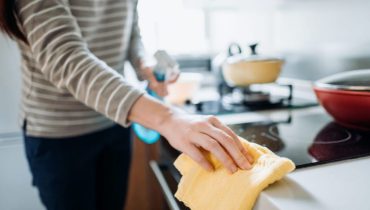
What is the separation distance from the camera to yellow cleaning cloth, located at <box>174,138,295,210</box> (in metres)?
0.37

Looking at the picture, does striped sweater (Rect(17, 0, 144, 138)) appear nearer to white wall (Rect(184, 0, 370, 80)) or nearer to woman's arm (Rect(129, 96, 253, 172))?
woman's arm (Rect(129, 96, 253, 172))

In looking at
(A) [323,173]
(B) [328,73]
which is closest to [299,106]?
(B) [328,73]

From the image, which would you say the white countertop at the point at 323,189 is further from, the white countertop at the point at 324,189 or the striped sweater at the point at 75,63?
the striped sweater at the point at 75,63

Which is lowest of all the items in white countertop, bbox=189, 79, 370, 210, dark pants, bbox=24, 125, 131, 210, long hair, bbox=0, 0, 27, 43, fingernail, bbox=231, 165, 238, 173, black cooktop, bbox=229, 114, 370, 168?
dark pants, bbox=24, 125, 131, 210

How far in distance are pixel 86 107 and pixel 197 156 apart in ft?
1.24

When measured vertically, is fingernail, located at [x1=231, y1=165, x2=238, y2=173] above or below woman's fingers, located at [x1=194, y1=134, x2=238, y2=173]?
below

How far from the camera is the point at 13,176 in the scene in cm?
101

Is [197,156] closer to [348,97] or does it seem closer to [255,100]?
[348,97]

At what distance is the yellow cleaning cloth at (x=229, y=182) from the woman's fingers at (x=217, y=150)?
12mm

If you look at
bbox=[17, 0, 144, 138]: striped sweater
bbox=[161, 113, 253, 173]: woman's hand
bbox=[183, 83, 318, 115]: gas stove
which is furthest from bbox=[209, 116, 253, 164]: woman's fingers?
bbox=[183, 83, 318, 115]: gas stove

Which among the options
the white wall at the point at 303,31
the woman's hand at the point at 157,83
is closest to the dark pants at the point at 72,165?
the woman's hand at the point at 157,83

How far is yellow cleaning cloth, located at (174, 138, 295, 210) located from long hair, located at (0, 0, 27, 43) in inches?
15.7

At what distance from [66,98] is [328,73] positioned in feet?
2.58

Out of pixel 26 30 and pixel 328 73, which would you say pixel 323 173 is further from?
pixel 328 73
